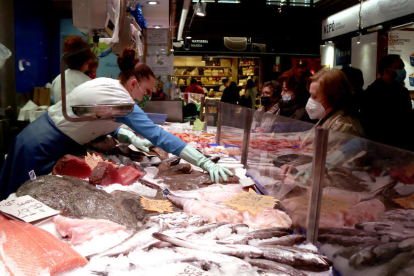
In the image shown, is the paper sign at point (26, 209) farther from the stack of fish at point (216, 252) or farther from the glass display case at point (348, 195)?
the glass display case at point (348, 195)

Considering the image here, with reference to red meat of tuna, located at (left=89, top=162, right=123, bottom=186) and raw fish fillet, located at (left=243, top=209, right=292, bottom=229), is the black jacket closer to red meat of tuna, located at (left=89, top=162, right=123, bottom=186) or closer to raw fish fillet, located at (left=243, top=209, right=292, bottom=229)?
raw fish fillet, located at (left=243, top=209, right=292, bottom=229)

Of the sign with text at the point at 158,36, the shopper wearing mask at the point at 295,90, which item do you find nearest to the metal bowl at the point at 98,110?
the shopper wearing mask at the point at 295,90

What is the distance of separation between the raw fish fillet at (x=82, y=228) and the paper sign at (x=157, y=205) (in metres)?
0.29

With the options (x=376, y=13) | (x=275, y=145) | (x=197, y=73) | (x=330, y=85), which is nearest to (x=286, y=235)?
(x=275, y=145)

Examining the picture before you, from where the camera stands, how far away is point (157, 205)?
6.56 ft

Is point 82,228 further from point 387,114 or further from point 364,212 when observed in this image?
point 387,114

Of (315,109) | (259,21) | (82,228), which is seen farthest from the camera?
(259,21)

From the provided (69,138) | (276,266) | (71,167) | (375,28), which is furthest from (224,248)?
(375,28)

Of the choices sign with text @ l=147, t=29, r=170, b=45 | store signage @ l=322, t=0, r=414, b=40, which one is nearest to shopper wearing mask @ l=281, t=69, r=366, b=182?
store signage @ l=322, t=0, r=414, b=40

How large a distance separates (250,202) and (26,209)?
1177mm

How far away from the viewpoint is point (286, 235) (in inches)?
67.4

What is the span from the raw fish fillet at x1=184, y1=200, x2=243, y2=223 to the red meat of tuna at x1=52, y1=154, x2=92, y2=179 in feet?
2.87

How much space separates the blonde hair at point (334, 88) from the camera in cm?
313

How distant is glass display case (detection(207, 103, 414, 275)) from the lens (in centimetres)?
116
